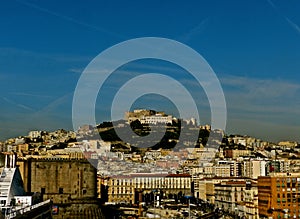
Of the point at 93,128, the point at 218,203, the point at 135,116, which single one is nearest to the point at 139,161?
the point at 93,128

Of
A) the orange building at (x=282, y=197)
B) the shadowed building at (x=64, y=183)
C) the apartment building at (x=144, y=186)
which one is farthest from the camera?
the apartment building at (x=144, y=186)

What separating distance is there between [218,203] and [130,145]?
21.3m

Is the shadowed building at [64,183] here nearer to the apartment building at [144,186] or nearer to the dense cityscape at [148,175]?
the dense cityscape at [148,175]

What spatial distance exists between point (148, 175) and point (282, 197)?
21.7 metres

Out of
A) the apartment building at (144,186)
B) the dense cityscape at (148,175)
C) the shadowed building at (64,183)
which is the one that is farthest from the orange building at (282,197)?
the apartment building at (144,186)

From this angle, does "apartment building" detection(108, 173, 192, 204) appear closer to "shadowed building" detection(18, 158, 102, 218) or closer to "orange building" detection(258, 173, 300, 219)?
"shadowed building" detection(18, 158, 102, 218)

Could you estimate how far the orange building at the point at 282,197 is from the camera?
29.3m

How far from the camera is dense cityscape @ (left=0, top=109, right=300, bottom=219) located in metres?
29.6

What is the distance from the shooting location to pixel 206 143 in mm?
69250

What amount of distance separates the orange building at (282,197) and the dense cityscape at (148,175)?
0.05 metres

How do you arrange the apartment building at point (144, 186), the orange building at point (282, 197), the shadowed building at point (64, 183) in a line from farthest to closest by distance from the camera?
the apartment building at point (144, 186), the shadowed building at point (64, 183), the orange building at point (282, 197)

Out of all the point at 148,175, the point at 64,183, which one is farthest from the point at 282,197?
the point at 148,175

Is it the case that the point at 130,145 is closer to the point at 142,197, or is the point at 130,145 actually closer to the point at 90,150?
the point at 90,150

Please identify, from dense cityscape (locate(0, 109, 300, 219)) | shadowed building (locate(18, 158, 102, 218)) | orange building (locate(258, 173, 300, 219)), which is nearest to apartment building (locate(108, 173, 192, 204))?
dense cityscape (locate(0, 109, 300, 219))
